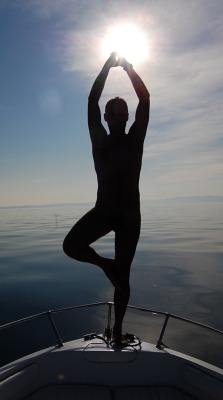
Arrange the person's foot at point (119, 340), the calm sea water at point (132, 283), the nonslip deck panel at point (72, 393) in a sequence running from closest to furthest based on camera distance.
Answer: the nonslip deck panel at point (72, 393) < the person's foot at point (119, 340) < the calm sea water at point (132, 283)

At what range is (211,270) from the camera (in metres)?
16.6

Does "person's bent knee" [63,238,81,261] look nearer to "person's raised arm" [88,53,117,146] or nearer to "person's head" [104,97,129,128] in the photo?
"person's raised arm" [88,53,117,146]

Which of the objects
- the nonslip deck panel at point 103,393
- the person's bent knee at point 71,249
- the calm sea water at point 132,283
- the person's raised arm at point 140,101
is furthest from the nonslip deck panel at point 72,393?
the calm sea water at point 132,283

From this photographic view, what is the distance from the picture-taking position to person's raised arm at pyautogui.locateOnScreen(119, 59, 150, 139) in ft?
11.1

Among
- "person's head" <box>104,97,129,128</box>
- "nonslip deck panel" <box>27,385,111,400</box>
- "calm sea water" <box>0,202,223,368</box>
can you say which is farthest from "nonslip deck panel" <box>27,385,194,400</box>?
"calm sea water" <box>0,202,223,368</box>

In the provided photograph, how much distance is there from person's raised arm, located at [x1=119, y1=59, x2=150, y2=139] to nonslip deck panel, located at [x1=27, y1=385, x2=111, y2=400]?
2.72 m

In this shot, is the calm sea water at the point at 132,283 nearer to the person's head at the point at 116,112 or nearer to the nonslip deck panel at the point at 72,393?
the nonslip deck panel at the point at 72,393

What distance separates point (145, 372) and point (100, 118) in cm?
274

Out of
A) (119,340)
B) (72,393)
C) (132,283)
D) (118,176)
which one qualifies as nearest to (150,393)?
(119,340)

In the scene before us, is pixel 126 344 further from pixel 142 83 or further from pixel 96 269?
pixel 96 269

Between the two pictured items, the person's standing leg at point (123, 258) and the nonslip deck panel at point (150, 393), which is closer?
the nonslip deck panel at point (150, 393)

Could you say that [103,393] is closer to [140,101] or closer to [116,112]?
[116,112]

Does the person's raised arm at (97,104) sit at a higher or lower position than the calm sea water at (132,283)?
higher

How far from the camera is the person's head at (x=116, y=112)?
3385 millimetres
